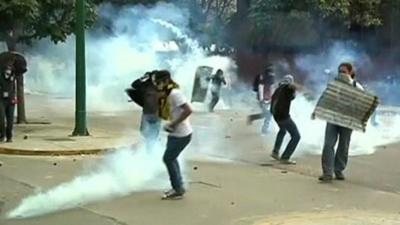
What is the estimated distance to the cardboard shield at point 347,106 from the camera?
38.6 ft

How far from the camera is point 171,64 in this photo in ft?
104

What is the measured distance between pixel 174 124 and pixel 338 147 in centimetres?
306

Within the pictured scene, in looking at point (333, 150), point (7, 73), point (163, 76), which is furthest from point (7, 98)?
point (333, 150)

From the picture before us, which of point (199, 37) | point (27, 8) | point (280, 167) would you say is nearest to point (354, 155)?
point (280, 167)

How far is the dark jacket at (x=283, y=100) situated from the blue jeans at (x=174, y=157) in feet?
13.7

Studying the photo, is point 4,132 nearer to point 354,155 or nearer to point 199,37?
point 354,155

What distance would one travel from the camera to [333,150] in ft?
38.6

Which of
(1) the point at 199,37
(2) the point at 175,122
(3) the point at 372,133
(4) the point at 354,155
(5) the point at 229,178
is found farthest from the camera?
(1) the point at 199,37

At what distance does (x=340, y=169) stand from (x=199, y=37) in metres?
24.1

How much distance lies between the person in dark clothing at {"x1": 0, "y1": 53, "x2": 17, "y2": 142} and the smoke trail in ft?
8.10

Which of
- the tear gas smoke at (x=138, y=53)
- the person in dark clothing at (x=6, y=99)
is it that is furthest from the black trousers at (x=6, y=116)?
the tear gas smoke at (x=138, y=53)

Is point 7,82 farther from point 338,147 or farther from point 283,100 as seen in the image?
point 338,147

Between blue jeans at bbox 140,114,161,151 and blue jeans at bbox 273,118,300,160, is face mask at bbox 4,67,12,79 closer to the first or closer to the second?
blue jeans at bbox 140,114,161,151

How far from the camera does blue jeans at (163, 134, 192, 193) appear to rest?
32.7ft
